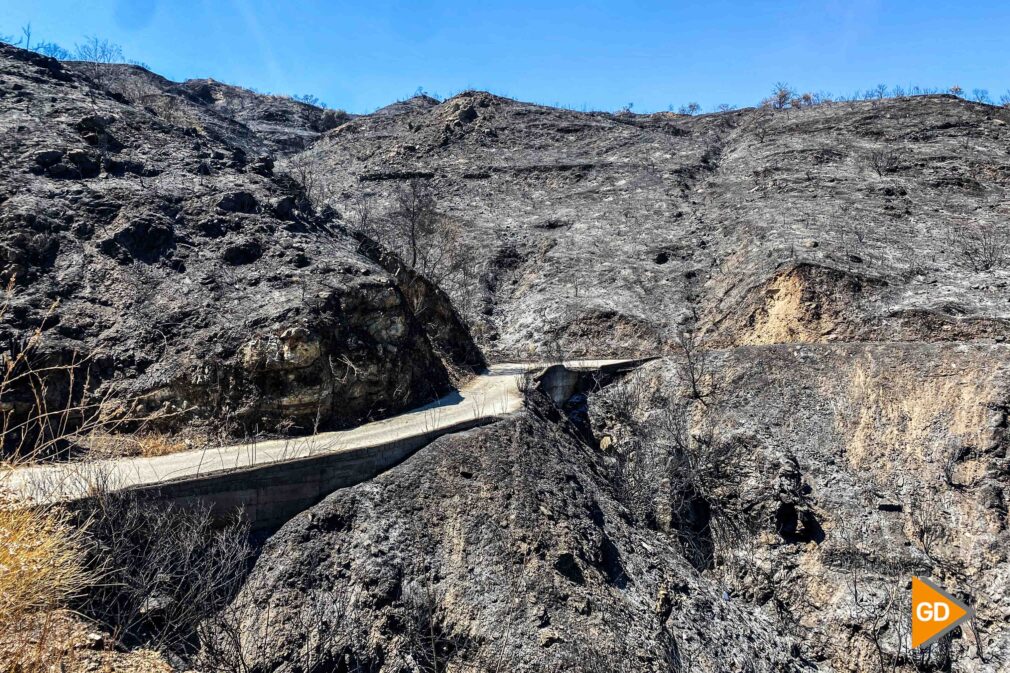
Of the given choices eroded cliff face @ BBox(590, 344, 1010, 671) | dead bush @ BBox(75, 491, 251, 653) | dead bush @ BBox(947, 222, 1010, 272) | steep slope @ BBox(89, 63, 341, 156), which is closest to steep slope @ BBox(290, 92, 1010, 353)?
dead bush @ BBox(947, 222, 1010, 272)

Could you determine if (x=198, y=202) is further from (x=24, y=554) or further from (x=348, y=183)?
(x=348, y=183)

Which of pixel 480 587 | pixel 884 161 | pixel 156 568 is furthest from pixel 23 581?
pixel 884 161

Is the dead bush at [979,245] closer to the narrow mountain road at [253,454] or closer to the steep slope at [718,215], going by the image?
the steep slope at [718,215]

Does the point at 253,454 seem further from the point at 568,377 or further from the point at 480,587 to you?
the point at 568,377

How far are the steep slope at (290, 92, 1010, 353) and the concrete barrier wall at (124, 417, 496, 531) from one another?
1220 centimetres

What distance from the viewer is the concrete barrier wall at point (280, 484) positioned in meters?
10.5

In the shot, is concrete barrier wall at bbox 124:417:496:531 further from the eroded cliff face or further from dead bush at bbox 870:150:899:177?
dead bush at bbox 870:150:899:177

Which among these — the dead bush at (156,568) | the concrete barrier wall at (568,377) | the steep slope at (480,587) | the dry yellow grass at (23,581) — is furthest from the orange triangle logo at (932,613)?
the dry yellow grass at (23,581)

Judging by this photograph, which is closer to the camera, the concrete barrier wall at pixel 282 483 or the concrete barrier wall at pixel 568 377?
the concrete barrier wall at pixel 282 483

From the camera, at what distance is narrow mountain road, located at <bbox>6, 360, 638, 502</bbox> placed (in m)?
9.21

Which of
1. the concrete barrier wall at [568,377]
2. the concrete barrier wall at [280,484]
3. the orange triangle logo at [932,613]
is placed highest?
the concrete barrier wall at [568,377]

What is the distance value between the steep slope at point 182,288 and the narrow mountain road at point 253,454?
738 millimetres

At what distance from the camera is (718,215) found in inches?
1121

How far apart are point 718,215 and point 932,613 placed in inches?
748
